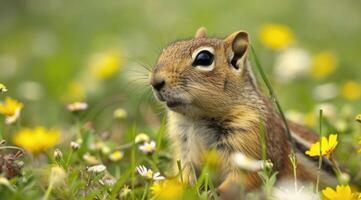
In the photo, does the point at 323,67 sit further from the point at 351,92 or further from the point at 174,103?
the point at 174,103

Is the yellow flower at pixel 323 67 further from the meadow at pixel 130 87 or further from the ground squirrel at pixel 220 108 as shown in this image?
the ground squirrel at pixel 220 108

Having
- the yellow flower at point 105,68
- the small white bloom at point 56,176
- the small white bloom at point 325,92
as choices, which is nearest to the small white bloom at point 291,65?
the small white bloom at point 325,92

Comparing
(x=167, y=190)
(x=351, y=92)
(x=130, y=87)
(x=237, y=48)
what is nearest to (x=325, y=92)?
(x=351, y=92)

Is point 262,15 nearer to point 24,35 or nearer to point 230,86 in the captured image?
point 24,35


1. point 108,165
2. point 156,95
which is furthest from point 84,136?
point 156,95

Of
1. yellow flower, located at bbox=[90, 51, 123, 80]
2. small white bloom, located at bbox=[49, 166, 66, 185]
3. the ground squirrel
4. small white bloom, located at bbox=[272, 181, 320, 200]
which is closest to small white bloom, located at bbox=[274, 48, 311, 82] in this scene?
yellow flower, located at bbox=[90, 51, 123, 80]
